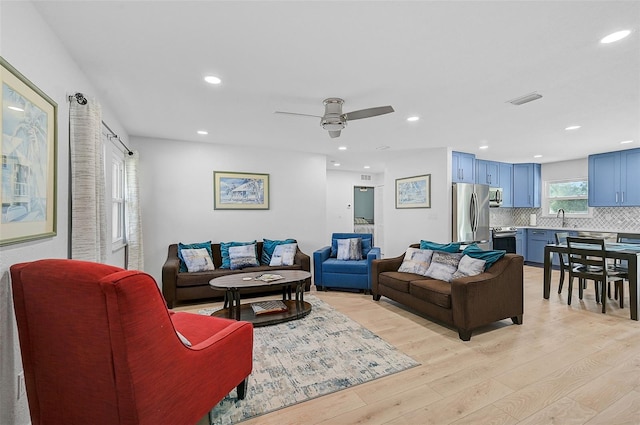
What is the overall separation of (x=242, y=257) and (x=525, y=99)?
13.6 ft

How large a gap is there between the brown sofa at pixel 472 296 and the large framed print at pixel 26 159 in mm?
3346

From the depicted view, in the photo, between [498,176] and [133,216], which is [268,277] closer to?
[133,216]

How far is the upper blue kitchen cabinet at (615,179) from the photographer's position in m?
5.59

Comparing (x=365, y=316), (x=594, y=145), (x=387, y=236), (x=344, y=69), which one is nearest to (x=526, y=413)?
(x=365, y=316)

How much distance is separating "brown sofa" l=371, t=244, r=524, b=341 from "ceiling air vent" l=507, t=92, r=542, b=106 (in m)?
1.66

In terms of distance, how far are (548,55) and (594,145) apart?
14.3ft

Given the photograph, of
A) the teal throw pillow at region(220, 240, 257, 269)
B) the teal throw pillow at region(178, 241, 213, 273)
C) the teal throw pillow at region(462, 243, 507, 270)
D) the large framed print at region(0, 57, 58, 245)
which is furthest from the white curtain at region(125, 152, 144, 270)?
the teal throw pillow at region(462, 243, 507, 270)

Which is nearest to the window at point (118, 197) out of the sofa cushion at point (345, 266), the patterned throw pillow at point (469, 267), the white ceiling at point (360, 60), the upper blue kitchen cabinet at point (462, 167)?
the white ceiling at point (360, 60)

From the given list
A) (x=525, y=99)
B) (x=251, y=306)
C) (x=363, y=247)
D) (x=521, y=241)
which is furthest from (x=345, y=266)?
(x=521, y=241)

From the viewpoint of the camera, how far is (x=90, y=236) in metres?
2.23

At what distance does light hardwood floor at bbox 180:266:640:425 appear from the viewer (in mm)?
1912

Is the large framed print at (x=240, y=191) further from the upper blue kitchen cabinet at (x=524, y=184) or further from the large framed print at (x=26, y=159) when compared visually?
the upper blue kitchen cabinet at (x=524, y=184)

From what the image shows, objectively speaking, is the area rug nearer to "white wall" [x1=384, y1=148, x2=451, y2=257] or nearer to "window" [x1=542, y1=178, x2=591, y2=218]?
"white wall" [x1=384, y1=148, x2=451, y2=257]

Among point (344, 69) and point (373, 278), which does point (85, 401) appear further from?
point (373, 278)
